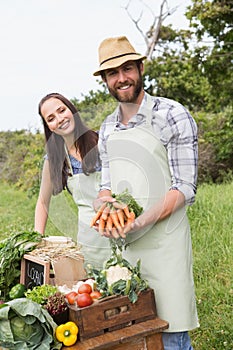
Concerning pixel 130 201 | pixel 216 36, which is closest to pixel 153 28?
pixel 216 36

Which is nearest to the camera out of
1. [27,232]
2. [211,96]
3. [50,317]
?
[50,317]

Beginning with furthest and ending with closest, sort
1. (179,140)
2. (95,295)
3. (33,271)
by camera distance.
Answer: (33,271)
(179,140)
(95,295)

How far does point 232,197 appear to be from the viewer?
6.86 metres

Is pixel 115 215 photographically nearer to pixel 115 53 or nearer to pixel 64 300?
pixel 64 300

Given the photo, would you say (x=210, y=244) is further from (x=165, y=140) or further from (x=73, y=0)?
(x=73, y=0)

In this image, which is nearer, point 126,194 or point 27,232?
point 126,194

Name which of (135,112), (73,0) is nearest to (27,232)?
(135,112)

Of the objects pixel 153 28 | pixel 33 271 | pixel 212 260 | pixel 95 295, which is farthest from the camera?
pixel 153 28

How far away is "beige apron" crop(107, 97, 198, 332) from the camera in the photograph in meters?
2.56

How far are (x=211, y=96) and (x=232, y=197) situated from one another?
523 cm

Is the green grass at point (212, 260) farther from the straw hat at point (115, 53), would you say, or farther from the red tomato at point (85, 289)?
the straw hat at point (115, 53)

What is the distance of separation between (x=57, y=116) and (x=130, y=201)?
0.83m

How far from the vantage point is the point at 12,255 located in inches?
115

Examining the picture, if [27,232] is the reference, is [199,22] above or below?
above
